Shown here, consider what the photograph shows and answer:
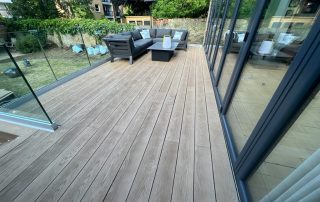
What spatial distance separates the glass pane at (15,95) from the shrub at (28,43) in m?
0.80

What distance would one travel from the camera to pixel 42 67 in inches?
117

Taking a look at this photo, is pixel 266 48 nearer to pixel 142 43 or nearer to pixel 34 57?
pixel 34 57

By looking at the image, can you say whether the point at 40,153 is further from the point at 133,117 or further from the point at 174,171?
the point at 174,171

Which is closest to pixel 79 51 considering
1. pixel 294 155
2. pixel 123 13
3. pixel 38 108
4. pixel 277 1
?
pixel 38 108

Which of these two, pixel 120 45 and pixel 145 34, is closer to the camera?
pixel 120 45

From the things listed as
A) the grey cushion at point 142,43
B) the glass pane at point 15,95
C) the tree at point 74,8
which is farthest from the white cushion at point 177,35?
the tree at point 74,8

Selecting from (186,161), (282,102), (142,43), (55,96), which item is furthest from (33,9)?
(282,102)

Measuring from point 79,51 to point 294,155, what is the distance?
166 inches

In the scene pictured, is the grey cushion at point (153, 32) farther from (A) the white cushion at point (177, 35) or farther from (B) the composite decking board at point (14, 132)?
(B) the composite decking board at point (14, 132)

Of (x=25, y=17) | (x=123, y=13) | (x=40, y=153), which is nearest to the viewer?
(x=40, y=153)

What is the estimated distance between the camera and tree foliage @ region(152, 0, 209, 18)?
7.98m

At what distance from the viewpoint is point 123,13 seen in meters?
16.6

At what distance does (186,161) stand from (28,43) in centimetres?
335

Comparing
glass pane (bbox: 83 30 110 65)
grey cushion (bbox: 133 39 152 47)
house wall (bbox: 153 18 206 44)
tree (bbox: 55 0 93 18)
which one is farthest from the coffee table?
tree (bbox: 55 0 93 18)
